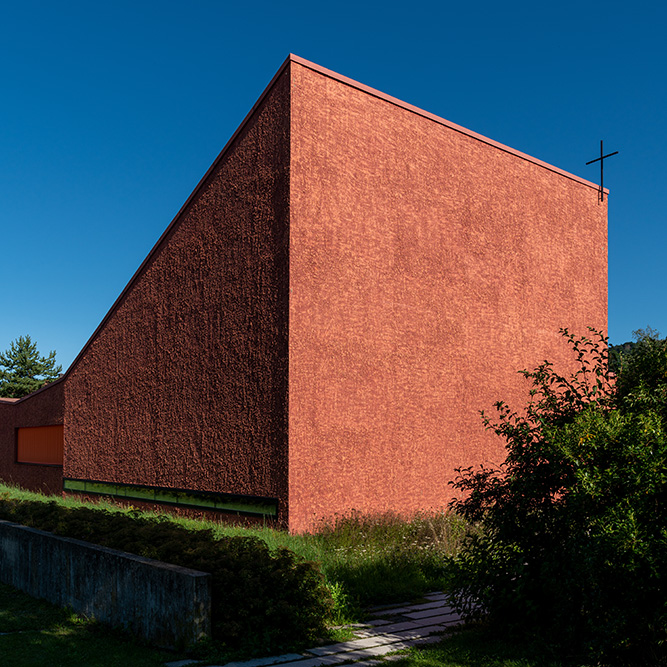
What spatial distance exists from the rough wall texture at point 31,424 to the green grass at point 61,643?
12.9 metres

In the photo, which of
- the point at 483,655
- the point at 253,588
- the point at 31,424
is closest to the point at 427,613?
the point at 483,655

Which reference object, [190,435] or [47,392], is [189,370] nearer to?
[190,435]

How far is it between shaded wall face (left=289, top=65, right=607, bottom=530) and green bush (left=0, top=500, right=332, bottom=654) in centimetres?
427

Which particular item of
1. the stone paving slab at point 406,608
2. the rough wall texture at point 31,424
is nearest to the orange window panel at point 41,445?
the rough wall texture at point 31,424

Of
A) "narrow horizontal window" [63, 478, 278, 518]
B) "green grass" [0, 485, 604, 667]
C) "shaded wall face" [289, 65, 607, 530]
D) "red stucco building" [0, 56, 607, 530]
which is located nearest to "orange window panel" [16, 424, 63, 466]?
"narrow horizontal window" [63, 478, 278, 518]

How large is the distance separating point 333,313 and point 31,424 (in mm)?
14192

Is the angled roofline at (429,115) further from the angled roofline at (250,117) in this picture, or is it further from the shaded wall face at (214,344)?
the shaded wall face at (214,344)

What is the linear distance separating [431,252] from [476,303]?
1.73 meters

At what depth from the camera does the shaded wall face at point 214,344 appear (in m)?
12.3

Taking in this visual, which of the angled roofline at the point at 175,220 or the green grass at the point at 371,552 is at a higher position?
the angled roofline at the point at 175,220

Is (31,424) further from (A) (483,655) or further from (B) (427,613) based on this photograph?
(A) (483,655)

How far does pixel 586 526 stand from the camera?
561 centimetres

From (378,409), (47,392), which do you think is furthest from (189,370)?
(47,392)

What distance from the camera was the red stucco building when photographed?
40.0ft
